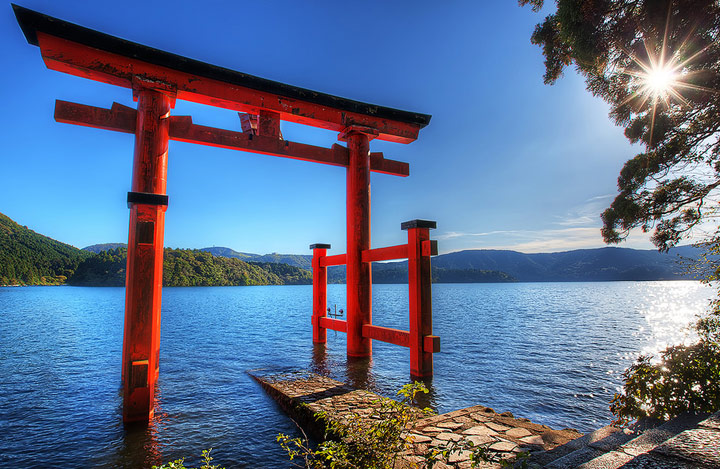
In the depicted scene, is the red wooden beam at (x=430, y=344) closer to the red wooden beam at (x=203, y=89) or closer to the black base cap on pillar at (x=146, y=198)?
the red wooden beam at (x=203, y=89)

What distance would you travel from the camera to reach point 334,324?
11.3m

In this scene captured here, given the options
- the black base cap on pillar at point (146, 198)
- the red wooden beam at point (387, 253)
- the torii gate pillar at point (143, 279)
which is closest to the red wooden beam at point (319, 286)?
the red wooden beam at point (387, 253)

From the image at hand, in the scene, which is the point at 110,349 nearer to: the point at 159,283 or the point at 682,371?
the point at 159,283

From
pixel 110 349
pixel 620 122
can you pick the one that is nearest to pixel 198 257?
pixel 110 349

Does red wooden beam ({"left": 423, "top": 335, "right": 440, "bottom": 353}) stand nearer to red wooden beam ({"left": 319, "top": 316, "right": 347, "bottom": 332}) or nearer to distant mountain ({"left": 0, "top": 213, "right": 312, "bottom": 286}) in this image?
red wooden beam ({"left": 319, "top": 316, "right": 347, "bottom": 332})

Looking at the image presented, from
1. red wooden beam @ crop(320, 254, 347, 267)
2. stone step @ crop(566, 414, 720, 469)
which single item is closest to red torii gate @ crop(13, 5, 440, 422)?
red wooden beam @ crop(320, 254, 347, 267)

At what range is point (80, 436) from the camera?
620 centimetres

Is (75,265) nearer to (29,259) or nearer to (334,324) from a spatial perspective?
(29,259)

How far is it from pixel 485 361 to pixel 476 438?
1027cm

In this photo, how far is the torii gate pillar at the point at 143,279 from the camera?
5812mm

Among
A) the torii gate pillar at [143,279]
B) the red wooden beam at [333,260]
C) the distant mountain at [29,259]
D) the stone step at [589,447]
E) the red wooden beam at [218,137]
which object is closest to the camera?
the stone step at [589,447]

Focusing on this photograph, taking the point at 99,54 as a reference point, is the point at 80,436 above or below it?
below

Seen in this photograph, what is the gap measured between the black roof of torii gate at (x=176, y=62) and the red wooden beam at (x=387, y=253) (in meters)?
3.59

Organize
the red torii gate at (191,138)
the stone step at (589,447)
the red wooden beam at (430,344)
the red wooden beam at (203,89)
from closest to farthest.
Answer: the stone step at (589,447) → the red torii gate at (191,138) → the red wooden beam at (203,89) → the red wooden beam at (430,344)
